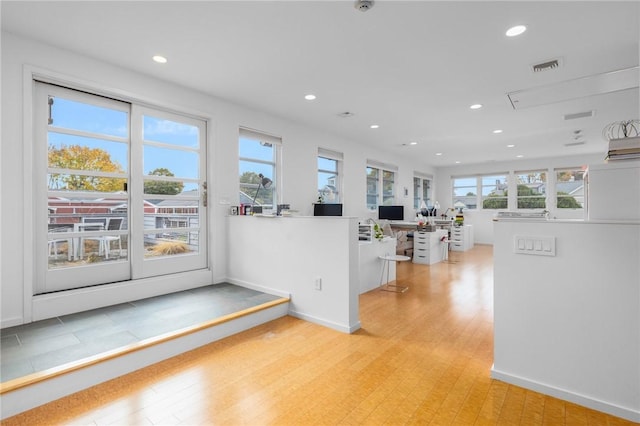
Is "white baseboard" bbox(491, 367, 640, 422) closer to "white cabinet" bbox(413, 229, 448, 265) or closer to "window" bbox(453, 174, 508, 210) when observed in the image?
"white cabinet" bbox(413, 229, 448, 265)

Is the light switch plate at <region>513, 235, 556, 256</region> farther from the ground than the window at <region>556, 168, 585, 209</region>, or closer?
closer

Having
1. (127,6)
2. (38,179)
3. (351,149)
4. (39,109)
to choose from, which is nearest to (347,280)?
(127,6)

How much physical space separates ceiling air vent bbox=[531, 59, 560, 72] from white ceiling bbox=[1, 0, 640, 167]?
8cm

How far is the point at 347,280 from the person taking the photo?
3.04 metres

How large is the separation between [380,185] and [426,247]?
7.17 ft

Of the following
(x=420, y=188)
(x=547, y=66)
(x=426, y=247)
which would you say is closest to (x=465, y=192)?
(x=420, y=188)

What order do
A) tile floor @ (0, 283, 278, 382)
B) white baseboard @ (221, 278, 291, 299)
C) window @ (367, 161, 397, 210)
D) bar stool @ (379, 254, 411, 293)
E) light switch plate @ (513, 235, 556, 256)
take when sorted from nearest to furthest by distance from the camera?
1. light switch plate @ (513, 235, 556, 256)
2. tile floor @ (0, 283, 278, 382)
3. white baseboard @ (221, 278, 291, 299)
4. bar stool @ (379, 254, 411, 293)
5. window @ (367, 161, 397, 210)

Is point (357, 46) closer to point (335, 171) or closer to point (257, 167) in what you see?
point (257, 167)

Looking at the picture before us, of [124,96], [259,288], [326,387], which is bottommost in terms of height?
[326,387]

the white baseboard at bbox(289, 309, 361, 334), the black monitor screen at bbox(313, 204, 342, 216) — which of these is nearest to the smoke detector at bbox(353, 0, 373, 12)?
the white baseboard at bbox(289, 309, 361, 334)

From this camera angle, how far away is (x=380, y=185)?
8.11 meters

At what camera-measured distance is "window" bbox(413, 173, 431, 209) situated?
32.9ft

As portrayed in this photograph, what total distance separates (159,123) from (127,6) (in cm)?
163

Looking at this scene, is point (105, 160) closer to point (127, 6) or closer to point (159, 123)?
point (159, 123)
